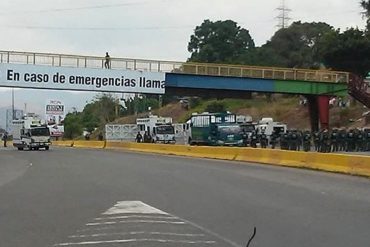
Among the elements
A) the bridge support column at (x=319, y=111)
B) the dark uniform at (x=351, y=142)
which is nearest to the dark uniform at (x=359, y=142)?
the dark uniform at (x=351, y=142)

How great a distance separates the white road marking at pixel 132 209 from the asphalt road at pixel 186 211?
0.07ft

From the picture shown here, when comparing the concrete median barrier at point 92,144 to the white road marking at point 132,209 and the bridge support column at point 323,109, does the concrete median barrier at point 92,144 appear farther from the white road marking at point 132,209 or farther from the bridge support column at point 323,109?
the white road marking at point 132,209

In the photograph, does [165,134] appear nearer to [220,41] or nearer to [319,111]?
[319,111]

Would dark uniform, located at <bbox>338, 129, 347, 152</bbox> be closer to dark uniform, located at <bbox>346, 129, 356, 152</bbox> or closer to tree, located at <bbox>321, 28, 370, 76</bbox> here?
dark uniform, located at <bbox>346, 129, 356, 152</bbox>

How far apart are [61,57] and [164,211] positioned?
139ft

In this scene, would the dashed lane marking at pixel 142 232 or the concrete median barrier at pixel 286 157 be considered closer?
the dashed lane marking at pixel 142 232

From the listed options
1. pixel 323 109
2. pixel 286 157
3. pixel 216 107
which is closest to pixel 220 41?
pixel 216 107

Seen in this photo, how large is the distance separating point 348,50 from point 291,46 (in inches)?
1599

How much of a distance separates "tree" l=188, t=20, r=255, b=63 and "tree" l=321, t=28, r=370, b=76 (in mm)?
54680

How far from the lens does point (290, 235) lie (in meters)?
10.9

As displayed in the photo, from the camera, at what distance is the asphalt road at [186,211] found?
10609mm

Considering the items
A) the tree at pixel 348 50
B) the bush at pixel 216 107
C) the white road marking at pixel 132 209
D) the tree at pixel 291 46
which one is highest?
the tree at pixel 291 46

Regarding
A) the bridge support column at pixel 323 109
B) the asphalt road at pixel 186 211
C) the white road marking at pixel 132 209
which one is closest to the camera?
the asphalt road at pixel 186 211

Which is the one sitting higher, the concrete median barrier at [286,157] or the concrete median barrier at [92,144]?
the concrete median barrier at [286,157]
